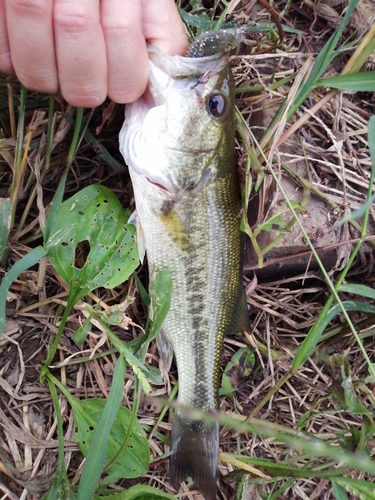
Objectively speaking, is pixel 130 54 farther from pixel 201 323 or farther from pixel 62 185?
pixel 201 323

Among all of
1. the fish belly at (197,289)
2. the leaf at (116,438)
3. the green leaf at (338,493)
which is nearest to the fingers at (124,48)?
the fish belly at (197,289)

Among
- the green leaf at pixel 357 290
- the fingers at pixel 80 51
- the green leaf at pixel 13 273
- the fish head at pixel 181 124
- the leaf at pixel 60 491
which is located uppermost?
the fingers at pixel 80 51

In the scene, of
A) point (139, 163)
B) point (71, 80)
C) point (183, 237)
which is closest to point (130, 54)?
point (71, 80)

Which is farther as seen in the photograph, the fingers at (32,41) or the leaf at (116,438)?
the leaf at (116,438)

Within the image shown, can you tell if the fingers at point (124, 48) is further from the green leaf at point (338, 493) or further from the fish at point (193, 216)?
the green leaf at point (338, 493)

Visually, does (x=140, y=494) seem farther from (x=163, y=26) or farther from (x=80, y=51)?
(x=163, y=26)

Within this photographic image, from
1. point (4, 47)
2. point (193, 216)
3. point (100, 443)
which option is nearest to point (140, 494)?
point (100, 443)
